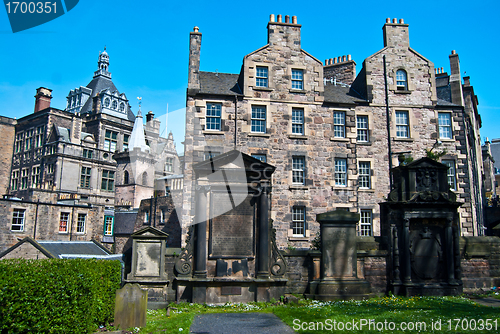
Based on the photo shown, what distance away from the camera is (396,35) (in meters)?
26.1

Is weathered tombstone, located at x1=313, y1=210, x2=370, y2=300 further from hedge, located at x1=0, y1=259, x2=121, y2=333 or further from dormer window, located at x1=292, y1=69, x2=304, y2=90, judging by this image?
dormer window, located at x1=292, y1=69, x2=304, y2=90

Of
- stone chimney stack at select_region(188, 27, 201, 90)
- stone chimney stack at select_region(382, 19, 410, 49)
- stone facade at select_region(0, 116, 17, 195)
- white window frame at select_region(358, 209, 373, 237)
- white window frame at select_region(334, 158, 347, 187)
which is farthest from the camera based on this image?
stone facade at select_region(0, 116, 17, 195)

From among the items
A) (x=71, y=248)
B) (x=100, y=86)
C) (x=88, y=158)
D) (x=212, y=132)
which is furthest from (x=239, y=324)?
(x=100, y=86)

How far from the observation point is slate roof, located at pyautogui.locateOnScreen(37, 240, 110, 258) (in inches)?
908

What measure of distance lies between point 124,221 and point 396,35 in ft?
94.4

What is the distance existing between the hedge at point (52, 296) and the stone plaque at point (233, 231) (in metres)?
4.52

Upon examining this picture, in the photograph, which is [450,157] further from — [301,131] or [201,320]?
[201,320]

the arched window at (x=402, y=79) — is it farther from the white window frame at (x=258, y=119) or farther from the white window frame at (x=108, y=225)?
the white window frame at (x=108, y=225)

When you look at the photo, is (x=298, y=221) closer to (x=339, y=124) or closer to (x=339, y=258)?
(x=339, y=124)

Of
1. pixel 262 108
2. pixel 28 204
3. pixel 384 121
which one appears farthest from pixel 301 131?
pixel 28 204

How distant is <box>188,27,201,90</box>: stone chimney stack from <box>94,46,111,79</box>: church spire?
48576 mm

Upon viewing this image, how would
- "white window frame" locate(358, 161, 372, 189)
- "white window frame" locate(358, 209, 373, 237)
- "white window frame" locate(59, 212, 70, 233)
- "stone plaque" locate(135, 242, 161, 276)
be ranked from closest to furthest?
"stone plaque" locate(135, 242, 161, 276) → "white window frame" locate(358, 209, 373, 237) → "white window frame" locate(358, 161, 372, 189) → "white window frame" locate(59, 212, 70, 233)

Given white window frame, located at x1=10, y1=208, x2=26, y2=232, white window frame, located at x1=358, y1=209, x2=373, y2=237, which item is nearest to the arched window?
white window frame, located at x1=358, y1=209, x2=373, y2=237

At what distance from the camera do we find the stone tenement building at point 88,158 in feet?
130
